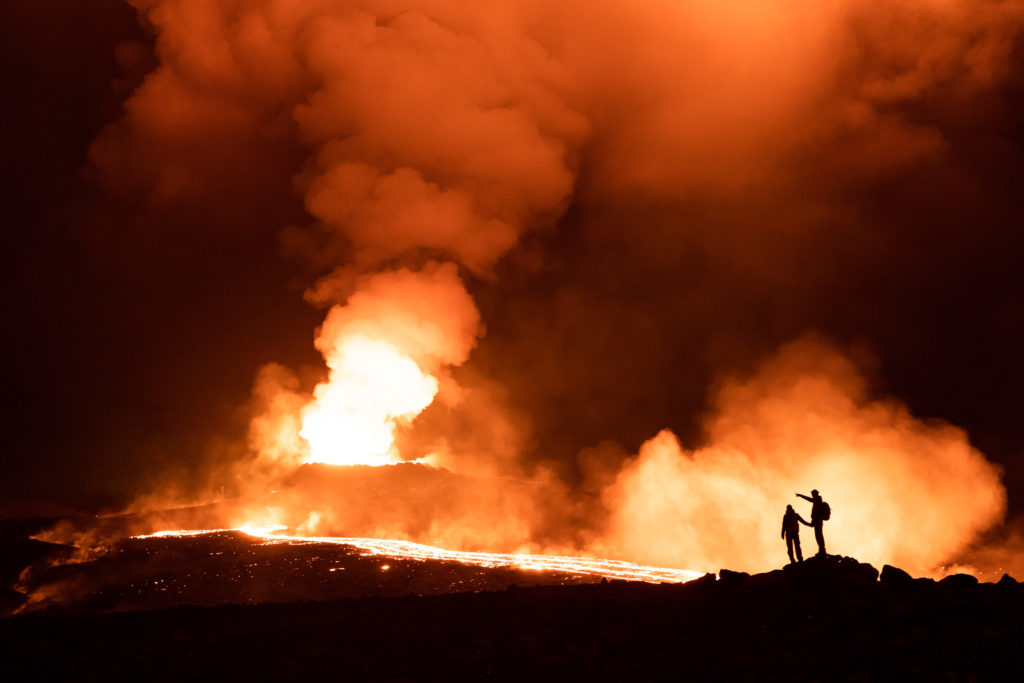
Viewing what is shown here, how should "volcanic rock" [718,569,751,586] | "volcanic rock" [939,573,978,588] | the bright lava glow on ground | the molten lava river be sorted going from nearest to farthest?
"volcanic rock" [939,573,978,588], "volcanic rock" [718,569,751,586], the molten lava river, the bright lava glow on ground

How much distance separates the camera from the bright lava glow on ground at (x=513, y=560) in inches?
1495

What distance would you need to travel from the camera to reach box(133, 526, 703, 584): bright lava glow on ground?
125ft

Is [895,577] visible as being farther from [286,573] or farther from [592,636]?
[286,573]

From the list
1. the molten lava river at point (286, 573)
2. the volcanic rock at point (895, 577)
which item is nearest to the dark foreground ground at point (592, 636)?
the volcanic rock at point (895, 577)

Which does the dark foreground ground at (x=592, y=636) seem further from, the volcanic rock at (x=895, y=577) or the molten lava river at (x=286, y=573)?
the molten lava river at (x=286, y=573)

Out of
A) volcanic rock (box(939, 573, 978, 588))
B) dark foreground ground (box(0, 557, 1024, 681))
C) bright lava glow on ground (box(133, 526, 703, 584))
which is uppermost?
bright lava glow on ground (box(133, 526, 703, 584))

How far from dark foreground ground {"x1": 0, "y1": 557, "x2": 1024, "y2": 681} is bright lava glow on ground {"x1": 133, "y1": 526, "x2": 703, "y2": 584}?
52.6 feet

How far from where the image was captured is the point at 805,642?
1373 cm

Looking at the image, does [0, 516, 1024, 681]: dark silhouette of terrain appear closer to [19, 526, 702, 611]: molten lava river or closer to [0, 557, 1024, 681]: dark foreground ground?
[0, 557, 1024, 681]: dark foreground ground

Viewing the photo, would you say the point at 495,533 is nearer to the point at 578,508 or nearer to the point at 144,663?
the point at 578,508

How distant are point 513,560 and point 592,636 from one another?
2684 cm

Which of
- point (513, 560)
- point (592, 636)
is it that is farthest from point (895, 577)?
point (513, 560)

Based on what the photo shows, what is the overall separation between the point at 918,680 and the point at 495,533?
1773 inches

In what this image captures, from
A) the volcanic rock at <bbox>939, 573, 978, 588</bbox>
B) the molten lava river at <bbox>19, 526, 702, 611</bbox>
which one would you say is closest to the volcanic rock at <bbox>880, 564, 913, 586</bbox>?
the volcanic rock at <bbox>939, 573, 978, 588</bbox>
